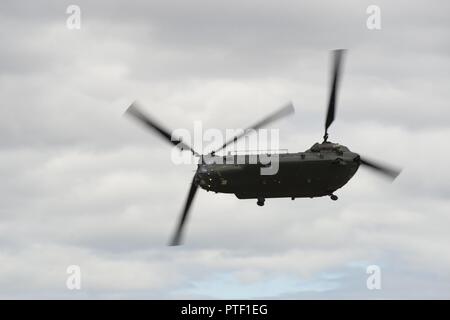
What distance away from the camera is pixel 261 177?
3829 inches

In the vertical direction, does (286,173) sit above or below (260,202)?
above

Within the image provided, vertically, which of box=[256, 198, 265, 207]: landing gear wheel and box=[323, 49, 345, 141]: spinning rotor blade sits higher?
box=[323, 49, 345, 141]: spinning rotor blade

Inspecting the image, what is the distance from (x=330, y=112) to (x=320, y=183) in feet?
24.2

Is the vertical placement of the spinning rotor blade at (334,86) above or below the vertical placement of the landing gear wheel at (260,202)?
above

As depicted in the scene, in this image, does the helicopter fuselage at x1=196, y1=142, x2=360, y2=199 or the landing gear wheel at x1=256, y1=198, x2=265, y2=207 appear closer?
the helicopter fuselage at x1=196, y1=142, x2=360, y2=199

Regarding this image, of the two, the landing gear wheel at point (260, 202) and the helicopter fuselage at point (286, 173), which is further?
the landing gear wheel at point (260, 202)

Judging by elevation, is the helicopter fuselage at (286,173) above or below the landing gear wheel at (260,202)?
above

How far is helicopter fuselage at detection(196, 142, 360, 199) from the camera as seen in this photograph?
97000 millimetres

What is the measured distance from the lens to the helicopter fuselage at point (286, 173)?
9700 centimetres

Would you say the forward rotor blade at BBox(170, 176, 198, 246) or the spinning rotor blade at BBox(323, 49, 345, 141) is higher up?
the spinning rotor blade at BBox(323, 49, 345, 141)

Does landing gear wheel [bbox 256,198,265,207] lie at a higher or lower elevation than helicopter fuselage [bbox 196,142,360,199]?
lower

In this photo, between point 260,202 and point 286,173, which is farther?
point 260,202

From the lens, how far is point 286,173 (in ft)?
317
